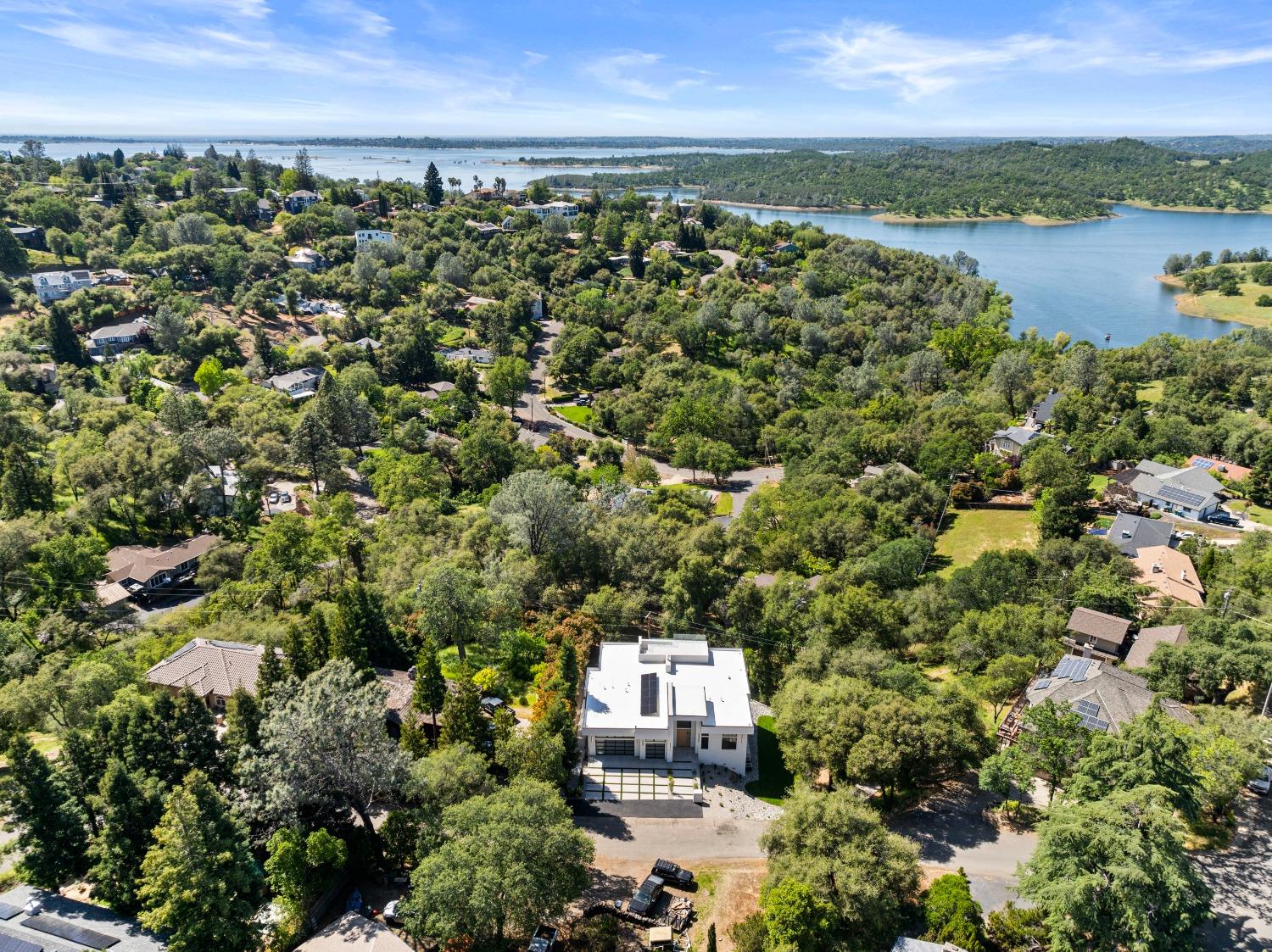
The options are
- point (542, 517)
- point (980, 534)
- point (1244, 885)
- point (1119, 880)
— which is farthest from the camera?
point (980, 534)

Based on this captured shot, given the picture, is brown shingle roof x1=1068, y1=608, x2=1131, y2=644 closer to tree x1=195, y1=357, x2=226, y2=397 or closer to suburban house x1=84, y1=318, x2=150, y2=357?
tree x1=195, y1=357, x2=226, y2=397

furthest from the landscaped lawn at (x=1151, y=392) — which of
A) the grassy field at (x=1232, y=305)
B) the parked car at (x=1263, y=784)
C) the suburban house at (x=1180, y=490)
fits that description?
the parked car at (x=1263, y=784)

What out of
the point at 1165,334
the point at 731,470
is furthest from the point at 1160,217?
the point at 731,470

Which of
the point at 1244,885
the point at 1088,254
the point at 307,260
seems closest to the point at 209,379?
the point at 307,260

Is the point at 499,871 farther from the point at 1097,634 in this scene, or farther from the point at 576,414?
the point at 576,414

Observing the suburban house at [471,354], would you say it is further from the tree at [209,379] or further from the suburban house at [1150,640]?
the suburban house at [1150,640]

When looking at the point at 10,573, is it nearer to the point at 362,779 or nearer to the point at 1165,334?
the point at 362,779

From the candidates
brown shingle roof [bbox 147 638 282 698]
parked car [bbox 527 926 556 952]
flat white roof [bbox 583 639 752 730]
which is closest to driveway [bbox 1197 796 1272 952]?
flat white roof [bbox 583 639 752 730]
